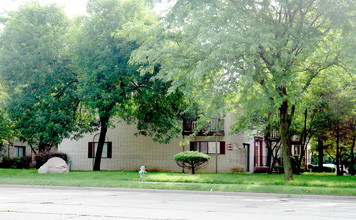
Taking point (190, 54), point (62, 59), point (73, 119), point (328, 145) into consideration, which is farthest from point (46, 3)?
point (328, 145)

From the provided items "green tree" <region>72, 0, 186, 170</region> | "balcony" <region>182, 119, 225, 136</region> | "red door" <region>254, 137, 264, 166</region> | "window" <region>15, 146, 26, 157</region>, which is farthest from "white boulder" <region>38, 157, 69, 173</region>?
"window" <region>15, 146, 26, 157</region>

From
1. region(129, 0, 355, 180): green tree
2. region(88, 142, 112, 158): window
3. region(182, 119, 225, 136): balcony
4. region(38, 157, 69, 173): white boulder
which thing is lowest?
region(38, 157, 69, 173): white boulder

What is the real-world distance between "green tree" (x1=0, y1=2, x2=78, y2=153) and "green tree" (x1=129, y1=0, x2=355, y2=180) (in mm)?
11309

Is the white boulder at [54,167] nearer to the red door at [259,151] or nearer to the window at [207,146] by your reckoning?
the window at [207,146]

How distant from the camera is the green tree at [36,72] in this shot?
1136 inches

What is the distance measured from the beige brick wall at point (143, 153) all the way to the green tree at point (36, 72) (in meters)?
9.68

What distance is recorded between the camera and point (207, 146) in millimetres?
37250

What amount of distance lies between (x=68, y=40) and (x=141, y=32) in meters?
10.2

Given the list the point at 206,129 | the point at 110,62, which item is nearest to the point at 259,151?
the point at 206,129

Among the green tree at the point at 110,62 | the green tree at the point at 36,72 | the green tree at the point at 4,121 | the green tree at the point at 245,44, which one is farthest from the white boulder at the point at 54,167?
the green tree at the point at 245,44

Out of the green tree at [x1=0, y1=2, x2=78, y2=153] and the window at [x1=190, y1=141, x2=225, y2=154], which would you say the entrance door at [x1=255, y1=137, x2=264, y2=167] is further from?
the green tree at [x1=0, y1=2, x2=78, y2=153]

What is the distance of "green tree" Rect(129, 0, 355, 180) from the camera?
54.7 feet

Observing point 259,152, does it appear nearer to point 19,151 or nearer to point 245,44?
point 19,151

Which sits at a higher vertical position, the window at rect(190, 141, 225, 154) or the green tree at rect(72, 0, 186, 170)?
the green tree at rect(72, 0, 186, 170)
